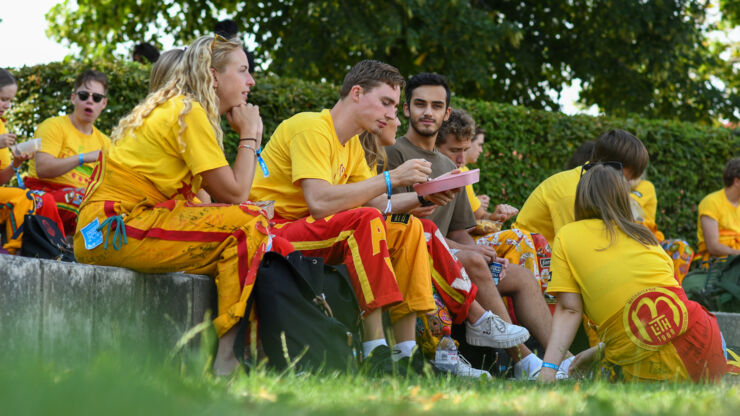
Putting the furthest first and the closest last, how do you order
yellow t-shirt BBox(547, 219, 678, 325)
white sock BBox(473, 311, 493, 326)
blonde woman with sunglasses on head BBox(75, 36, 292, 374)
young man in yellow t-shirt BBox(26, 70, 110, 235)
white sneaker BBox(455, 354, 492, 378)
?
young man in yellow t-shirt BBox(26, 70, 110, 235)
white sock BBox(473, 311, 493, 326)
white sneaker BBox(455, 354, 492, 378)
yellow t-shirt BBox(547, 219, 678, 325)
blonde woman with sunglasses on head BBox(75, 36, 292, 374)

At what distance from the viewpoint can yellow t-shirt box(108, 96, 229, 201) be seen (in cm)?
405

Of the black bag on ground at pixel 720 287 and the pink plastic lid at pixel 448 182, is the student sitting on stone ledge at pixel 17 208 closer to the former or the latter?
the pink plastic lid at pixel 448 182

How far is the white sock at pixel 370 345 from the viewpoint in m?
4.23

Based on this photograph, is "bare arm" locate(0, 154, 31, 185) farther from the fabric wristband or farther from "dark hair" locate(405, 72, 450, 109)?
the fabric wristband

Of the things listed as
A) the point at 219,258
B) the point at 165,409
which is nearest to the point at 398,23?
the point at 219,258

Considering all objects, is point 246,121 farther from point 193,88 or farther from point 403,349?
point 403,349

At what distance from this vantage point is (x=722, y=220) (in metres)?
9.16

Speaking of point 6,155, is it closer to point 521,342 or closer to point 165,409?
point 521,342

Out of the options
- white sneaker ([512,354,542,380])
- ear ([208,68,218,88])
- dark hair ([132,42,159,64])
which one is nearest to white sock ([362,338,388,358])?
white sneaker ([512,354,542,380])

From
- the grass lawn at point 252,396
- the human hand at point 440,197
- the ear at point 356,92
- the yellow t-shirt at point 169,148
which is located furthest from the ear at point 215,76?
the grass lawn at point 252,396

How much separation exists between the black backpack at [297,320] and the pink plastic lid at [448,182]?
1.00 metres

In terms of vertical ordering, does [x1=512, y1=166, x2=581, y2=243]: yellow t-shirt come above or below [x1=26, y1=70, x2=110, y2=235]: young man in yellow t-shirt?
below

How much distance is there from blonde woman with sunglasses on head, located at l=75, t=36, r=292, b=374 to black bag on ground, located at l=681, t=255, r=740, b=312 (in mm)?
5007

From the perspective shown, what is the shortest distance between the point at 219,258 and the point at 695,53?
11877mm
